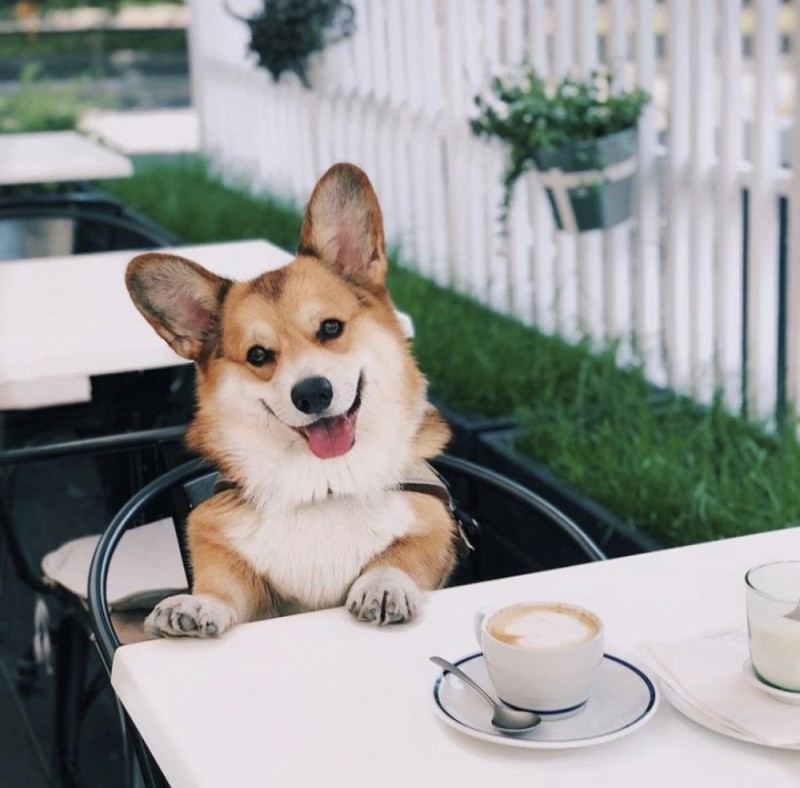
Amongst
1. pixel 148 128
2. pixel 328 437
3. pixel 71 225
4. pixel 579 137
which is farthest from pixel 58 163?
pixel 148 128

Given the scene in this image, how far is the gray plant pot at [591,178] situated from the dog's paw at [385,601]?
237 centimetres

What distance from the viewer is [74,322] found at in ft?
8.64

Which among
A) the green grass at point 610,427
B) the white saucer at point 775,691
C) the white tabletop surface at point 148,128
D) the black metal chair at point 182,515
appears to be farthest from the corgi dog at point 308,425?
the white tabletop surface at point 148,128

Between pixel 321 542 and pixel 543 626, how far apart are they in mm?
376

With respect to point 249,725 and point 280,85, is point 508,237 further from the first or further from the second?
point 249,725

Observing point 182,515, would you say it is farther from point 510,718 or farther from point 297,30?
point 297,30

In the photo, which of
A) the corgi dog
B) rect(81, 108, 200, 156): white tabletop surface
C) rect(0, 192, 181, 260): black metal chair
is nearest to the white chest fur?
the corgi dog

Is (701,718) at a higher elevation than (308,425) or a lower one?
lower

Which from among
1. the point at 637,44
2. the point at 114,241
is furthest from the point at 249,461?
the point at 114,241

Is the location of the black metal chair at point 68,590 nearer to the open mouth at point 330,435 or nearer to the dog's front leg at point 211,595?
the dog's front leg at point 211,595

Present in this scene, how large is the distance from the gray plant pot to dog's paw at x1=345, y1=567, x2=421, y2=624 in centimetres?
237

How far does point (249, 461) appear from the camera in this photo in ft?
5.12

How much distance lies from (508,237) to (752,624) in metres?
3.53

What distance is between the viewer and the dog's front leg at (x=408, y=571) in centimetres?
147
